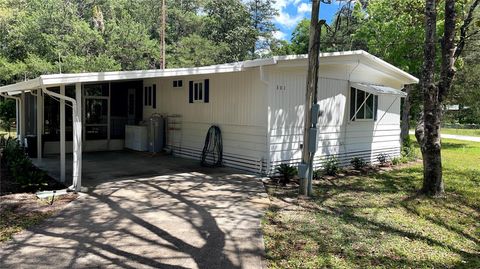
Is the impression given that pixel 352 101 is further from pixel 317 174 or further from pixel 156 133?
pixel 156 133

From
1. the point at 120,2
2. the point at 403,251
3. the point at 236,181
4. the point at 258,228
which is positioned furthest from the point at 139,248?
the point at 120,2

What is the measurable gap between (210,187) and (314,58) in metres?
3.03

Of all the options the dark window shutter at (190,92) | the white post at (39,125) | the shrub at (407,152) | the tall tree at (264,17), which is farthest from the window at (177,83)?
the tall tree at (264,17)

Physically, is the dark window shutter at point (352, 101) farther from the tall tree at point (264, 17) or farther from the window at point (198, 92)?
the tall tree at point (264, 17)

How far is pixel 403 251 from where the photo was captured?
14.5 ft

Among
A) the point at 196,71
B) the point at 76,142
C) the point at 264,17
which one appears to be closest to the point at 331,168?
the point at 196,71

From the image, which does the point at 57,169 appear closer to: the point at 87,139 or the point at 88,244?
the point at 87,139

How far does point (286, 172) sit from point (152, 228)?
3735mm

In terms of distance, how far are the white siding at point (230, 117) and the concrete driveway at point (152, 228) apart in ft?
3.25

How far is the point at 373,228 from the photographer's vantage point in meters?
5.23

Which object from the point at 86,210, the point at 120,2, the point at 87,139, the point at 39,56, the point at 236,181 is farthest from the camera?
the point at 120,2

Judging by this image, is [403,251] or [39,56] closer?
[403,251]

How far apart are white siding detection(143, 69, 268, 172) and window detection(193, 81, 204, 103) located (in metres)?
→ 0.11

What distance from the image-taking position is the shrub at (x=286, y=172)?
26.3 feet
